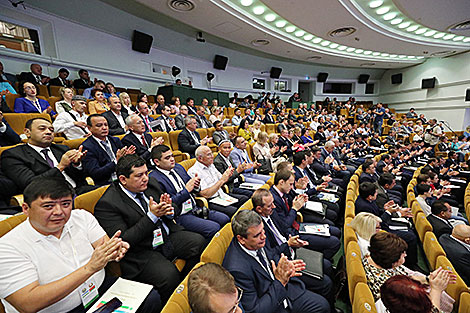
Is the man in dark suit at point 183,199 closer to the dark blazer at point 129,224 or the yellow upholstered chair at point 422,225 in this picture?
the dark blazer at point 129,224

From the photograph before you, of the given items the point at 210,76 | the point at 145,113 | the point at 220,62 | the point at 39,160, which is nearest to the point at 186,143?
the point at 145,113

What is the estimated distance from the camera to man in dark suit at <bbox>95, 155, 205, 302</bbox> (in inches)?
53.7

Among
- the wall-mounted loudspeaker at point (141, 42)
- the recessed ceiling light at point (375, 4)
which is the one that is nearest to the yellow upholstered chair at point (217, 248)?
the recessed ceiling light at point (375, 4)

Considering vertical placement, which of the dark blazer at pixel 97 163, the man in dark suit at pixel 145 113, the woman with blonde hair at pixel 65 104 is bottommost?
the dark blazer at pixel 97 163

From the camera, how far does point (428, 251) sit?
6.26ft

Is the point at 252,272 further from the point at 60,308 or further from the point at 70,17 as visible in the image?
the point at 70,17

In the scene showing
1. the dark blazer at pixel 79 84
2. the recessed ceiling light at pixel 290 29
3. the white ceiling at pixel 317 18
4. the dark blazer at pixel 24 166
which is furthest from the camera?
the recessed ceiling light at pixel 290 29

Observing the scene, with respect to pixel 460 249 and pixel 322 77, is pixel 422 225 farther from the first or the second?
pixel 322 77

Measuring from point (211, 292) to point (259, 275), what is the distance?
520 mm

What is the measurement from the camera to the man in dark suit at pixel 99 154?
2.13m

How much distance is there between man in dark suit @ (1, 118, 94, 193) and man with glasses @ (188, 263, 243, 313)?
153cm

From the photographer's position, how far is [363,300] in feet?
3.68

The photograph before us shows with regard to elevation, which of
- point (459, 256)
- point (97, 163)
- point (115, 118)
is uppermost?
point (115, 118)

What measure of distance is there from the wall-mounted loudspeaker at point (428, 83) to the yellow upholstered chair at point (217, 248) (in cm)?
1561
